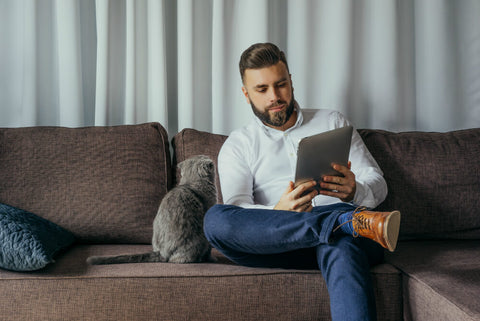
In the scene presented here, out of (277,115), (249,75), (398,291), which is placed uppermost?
(249,75)

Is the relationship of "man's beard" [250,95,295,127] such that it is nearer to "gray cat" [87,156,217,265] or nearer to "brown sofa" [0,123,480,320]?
"brown sofa" [0,123,480,320]

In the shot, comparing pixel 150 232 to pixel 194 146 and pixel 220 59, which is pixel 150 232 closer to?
pixel 194 146

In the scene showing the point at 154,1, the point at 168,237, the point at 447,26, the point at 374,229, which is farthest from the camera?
the point at 447,26

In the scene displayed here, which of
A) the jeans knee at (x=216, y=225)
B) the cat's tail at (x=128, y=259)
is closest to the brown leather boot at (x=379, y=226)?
the jeans knee at (x=216, y=225)

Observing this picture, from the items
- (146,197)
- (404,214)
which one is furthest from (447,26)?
(146,197)

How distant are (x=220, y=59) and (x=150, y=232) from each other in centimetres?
100

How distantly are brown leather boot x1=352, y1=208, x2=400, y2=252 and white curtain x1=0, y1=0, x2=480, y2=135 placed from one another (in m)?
1.18

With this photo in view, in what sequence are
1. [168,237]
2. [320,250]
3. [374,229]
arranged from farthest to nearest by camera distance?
[168,237] → [320,250] → [374,229]

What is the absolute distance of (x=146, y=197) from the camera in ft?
5.86

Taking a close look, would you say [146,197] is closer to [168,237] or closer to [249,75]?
[168,237]

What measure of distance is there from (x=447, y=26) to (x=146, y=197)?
6.10 ft

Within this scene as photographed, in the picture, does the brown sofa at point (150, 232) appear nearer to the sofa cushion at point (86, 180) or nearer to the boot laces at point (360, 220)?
the sofa cushion at point (86, 180)

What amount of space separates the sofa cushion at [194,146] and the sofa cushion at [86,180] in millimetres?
111

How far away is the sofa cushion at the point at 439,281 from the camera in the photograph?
1.05 m
